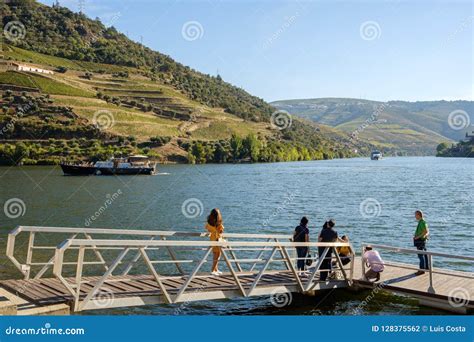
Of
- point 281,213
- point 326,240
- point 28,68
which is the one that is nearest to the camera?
point 326,240

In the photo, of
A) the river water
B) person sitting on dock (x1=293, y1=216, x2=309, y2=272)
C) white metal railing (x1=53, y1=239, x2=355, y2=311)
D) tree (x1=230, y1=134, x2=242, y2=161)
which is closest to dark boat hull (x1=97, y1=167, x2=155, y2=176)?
the river water

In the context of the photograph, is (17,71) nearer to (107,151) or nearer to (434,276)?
(107,151)

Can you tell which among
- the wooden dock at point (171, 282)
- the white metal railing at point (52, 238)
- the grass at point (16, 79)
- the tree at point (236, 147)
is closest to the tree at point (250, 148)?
the tree at point (236, 147)

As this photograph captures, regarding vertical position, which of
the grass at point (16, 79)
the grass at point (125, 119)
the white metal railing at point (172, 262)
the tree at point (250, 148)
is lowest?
the white metal railing at point (172, 262)

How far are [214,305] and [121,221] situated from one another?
27625 millimetres

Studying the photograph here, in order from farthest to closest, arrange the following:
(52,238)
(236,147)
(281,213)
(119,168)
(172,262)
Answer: (236,147), (119,168), (281,213), (52,238), (172,262)

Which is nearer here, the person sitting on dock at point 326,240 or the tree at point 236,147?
the person sitting on dock at point 326,240

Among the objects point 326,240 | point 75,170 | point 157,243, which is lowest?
point 75,170

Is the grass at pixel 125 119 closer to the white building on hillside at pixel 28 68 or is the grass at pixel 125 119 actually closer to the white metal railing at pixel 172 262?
the white building on hillside at pixel 28 68

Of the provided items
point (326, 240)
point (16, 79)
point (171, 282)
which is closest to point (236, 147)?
point (16, 79)

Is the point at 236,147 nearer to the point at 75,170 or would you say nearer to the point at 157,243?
the point at 75,170

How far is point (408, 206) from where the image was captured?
58.4m

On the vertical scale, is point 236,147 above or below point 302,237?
above
